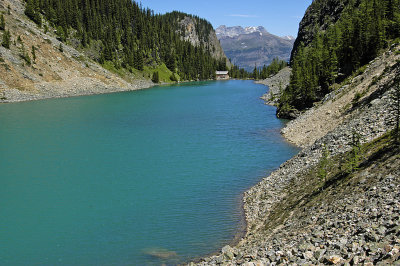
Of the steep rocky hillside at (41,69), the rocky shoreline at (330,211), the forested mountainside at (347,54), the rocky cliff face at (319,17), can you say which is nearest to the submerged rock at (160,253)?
the rocky shoreline at (330,211)

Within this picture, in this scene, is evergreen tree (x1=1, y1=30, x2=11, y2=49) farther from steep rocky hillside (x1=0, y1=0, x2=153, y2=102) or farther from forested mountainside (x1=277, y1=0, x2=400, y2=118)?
forested mountainside (x1=277, y1=0, x2=400, y2=118)

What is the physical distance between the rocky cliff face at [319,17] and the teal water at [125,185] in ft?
309

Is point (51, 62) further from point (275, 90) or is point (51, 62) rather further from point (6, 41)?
point (275, 90)

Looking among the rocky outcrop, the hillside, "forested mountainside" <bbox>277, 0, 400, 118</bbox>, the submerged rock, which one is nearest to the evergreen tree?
the hillside

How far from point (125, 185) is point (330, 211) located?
21.7 m

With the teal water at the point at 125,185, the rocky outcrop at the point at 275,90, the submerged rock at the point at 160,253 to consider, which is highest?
the rocky outcrop at the point at 275,90

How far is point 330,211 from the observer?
57.0 ft

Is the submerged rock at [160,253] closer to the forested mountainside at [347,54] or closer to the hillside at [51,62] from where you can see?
the forested mountainside at [347,54]

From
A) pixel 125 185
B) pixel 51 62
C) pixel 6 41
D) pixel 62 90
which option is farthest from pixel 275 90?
pixel 125 185

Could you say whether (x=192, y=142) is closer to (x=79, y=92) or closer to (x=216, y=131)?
(x=216, y=131)

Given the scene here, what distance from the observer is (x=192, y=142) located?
50750 millimetres

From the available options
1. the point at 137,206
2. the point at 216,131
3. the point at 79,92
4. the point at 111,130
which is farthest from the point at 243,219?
the point at 79,92

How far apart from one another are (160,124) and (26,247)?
4599cm

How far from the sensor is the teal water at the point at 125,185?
22.2 m
